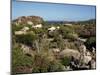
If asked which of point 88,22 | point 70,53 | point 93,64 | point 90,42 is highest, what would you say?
point 88,22

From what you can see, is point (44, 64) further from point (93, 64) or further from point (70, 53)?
point (93, 64)

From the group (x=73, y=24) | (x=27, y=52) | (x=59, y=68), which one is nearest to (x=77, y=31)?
(x=73, y=24)

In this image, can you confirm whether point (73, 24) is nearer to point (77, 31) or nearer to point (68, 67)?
point (77, 31)

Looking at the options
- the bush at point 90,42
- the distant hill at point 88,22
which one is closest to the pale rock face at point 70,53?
the bush at point 90,42

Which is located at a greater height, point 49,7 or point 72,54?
point 49,7

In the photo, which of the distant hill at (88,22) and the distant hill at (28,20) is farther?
the distant hill at (88,22)

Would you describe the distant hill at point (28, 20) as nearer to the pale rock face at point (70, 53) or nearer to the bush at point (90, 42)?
the pale rock face at point (70, 53)

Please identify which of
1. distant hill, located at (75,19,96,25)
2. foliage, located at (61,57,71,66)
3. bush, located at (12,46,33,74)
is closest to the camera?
bush, located at (12,46,33,74)

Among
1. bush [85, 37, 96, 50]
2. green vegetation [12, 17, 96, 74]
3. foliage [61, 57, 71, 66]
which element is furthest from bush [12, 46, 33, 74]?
bush [85, 37, 96, 50]

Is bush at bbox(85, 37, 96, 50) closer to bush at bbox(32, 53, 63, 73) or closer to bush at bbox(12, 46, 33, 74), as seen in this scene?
bush at bbox(32, 53, 63, 73)

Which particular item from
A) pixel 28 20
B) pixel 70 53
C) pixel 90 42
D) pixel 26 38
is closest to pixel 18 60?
pixel 26 38

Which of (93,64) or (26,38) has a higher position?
(26,38)
